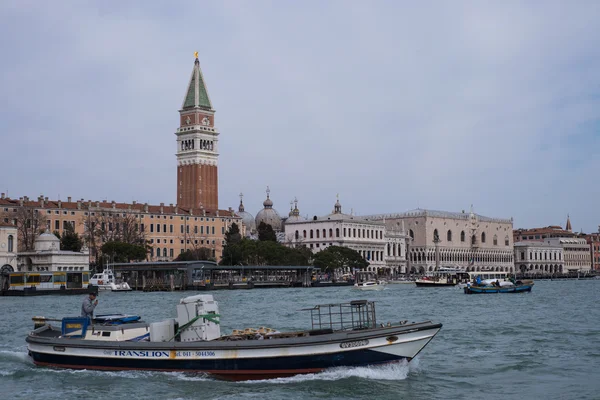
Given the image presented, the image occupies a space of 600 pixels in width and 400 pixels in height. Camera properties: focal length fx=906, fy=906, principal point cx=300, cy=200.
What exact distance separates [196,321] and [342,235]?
320 ft

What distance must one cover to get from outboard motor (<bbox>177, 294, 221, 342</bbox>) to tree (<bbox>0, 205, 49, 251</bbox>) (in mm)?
64600

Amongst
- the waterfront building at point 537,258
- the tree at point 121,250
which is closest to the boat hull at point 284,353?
the tree at point 121,250

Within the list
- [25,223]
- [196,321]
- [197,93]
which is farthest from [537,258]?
[196,321]

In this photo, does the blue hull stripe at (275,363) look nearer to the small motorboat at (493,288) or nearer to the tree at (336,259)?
the small motorboat at (493,288)

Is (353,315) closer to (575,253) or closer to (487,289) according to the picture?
(487,289)

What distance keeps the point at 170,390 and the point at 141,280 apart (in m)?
62.2

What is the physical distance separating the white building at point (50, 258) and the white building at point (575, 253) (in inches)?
4167

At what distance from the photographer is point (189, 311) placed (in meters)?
19.2

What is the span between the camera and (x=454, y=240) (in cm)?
14088

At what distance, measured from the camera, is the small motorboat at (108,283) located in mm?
72250

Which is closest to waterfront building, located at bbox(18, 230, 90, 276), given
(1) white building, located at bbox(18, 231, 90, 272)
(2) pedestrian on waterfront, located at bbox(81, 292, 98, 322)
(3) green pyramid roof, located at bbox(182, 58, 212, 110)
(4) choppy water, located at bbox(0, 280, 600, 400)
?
(1) white building, located at bbox(18, 231, 90, 272)

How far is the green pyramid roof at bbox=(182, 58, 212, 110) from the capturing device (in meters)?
119

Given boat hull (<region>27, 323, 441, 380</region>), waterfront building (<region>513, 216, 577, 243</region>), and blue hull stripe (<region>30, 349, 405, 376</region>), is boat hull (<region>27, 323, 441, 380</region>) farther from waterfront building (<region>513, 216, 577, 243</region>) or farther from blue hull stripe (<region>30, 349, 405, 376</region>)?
waterfront building (<region>513, 216, 577, 243</region>)

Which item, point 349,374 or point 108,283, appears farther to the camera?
point 108,283
